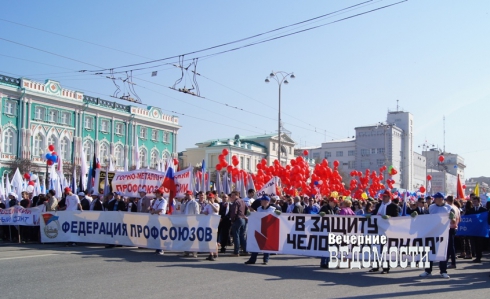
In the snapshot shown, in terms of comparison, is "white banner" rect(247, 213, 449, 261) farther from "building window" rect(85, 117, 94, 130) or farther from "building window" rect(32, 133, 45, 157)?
"building window" rect(85, 117, 94, 130)

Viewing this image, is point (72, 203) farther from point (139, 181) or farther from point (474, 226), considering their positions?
point (474, 226)

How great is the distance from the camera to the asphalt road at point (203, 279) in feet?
29.4

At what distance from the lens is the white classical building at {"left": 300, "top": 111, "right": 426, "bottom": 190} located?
94688 millimetres

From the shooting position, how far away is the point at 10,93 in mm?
56031

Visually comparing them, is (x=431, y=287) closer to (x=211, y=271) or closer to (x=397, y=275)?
(x=397, y=275)

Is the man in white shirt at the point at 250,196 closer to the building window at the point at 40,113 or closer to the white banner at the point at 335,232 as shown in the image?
the white banner at the point at 335,232

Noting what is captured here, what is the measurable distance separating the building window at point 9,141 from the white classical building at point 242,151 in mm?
30335

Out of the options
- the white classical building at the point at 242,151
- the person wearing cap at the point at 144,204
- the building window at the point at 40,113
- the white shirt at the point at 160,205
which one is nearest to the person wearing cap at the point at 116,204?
the person wearing cap at the point at 144,204

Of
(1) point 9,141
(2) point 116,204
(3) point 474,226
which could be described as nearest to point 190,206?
(2) point 116,204

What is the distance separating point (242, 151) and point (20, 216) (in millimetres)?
69002

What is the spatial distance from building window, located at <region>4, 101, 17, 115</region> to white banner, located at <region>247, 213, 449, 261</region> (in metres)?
49.8

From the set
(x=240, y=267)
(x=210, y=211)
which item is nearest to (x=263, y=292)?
(x=240, y=267)

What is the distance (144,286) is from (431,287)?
543 cm

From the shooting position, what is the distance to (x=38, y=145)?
196ft
